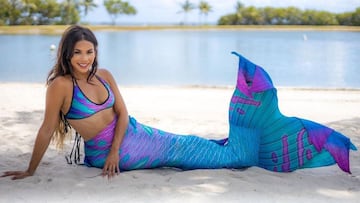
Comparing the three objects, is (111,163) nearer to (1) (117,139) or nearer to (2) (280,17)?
(1) (117,139)

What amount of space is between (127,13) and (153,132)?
2856 inches

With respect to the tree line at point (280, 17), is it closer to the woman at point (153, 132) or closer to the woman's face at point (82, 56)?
the woman at point (153, 132)

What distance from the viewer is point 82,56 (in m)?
2.50

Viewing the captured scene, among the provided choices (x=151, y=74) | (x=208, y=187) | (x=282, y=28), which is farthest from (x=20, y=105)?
(x=282, y=28)

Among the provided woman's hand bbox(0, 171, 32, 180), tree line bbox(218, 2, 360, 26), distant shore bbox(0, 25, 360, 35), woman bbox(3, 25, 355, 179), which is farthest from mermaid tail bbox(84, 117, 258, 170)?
tree line bbox(218, 2, 360, 26)

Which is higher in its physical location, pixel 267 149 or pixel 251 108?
pixel 251 108

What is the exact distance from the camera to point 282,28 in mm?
61281

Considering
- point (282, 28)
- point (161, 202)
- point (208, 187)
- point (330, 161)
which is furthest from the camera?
point (282, 28)

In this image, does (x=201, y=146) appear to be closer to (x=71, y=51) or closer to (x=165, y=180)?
(x=165, y=180)

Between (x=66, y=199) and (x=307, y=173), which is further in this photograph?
(x=307, y=173)

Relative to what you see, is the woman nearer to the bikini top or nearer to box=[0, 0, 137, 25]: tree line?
the bikini top

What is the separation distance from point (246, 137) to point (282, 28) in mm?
60629

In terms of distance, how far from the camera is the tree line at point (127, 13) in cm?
4722

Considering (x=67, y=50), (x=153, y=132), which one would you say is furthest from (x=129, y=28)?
(x=67, y=50)
